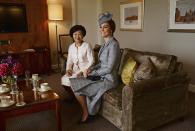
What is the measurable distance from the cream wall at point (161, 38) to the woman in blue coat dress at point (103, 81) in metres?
1.77

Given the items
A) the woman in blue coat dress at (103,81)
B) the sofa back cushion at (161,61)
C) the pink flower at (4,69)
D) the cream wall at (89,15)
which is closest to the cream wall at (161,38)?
the sofa back cushion at (161,61)

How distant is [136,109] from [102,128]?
59 centimetres

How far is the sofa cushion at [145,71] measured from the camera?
8.12 ft

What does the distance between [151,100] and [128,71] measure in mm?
582

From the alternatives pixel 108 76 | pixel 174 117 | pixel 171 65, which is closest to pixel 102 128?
pixel 108 76

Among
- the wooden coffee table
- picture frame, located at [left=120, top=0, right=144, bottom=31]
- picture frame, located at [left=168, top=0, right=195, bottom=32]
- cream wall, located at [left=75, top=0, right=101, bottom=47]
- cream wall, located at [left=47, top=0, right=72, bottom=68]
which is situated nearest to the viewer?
the wooden coffee table

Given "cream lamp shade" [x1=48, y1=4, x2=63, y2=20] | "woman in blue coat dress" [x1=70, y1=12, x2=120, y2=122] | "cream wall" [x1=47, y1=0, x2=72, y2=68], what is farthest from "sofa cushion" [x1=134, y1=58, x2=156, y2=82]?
"cream wall" [x1=47, y1=0, x2=72, y2=68]

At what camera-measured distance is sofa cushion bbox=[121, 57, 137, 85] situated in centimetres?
273

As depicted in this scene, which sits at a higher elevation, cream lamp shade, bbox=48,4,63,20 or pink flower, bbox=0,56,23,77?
cream lamp shade, bbox=48,4,63,20

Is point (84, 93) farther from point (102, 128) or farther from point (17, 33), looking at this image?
point (17, 33)

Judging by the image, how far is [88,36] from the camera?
6.22m

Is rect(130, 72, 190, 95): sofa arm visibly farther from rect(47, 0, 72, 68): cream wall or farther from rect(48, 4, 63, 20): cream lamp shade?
rect(47, 0, 72, 68): cream wall

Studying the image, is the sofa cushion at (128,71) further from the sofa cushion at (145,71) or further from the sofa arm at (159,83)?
the sofa arm at (159,83)

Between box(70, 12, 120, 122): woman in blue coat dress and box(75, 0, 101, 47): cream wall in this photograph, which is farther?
box(75, 0, 101, 47): cream wall
